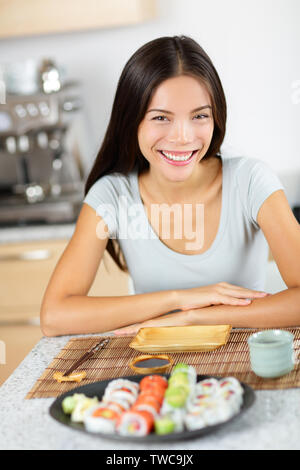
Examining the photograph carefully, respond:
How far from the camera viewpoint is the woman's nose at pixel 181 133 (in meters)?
1.60

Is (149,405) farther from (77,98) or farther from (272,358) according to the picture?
(77,98)

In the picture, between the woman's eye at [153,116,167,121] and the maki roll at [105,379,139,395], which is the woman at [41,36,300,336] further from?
the maki roll at [105,379,139,395]

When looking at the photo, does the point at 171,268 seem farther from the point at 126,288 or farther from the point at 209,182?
the point at 126,288

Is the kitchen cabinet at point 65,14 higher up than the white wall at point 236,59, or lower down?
higher up

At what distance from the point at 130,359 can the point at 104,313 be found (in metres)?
0.27

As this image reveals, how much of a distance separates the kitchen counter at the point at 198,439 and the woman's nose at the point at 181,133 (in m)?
0.76

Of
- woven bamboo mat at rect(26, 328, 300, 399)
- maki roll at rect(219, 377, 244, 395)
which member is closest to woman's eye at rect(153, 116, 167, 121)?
woven bamboo mat at rect(26, 328, 300, 399)

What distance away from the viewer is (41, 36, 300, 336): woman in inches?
59.4

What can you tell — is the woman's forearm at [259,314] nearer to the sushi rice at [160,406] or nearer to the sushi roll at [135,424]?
the sushi rice at [160,406]

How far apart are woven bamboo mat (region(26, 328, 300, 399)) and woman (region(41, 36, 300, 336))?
0.11m

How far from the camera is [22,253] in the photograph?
2799mm

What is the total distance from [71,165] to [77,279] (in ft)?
5.58

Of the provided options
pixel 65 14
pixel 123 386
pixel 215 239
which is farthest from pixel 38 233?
pixel 123 386

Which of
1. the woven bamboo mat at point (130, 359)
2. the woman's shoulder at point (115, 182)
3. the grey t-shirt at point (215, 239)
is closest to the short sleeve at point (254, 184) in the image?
the grey t-shirt at point (215, 239)
